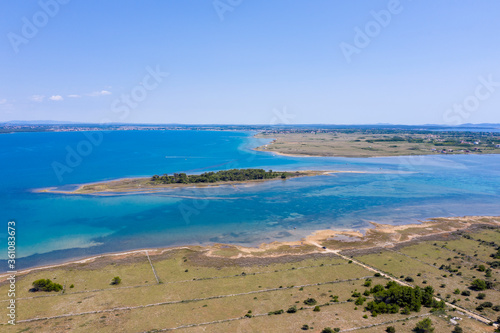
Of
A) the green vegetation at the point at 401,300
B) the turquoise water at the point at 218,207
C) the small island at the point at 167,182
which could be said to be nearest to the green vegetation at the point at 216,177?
the small island at the point at 167,182

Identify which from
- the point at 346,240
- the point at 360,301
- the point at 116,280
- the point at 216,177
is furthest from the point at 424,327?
the point at 216,177

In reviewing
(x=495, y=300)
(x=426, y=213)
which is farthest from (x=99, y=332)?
(x=426, y=213)

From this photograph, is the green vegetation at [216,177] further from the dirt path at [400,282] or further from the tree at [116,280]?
the tree at [116,280]

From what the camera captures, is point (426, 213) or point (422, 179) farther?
point (422, 179)

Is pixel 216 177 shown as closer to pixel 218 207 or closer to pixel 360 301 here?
pixel 218 207

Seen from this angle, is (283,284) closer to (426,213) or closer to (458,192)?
(426,213)

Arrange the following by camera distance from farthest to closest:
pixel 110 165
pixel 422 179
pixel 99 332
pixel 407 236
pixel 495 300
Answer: pixel 110 165, pixel 422 179, pixel 407 236, pixel 495 300, pixel 99 332

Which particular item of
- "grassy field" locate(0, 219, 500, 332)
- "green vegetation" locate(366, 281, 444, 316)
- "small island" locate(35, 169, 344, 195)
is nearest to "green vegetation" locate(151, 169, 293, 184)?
"small island" locate(35, 169, 344, 195)
